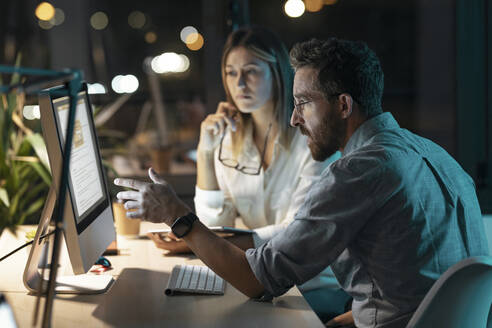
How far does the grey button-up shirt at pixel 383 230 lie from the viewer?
1.29m

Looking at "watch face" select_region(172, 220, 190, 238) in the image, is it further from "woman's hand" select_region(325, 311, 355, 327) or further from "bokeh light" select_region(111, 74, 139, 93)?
"bokeh light" select_region(111, 74, 139, 93)

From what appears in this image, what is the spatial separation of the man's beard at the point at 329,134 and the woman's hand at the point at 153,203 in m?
0.37

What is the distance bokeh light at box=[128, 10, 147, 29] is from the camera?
3.22 metres

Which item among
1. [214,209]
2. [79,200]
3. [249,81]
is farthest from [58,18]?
[79,200]

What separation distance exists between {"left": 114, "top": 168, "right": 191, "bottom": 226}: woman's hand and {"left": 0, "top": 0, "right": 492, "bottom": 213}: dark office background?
1.57 metres

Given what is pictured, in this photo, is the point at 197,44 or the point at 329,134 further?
the point at 197,44

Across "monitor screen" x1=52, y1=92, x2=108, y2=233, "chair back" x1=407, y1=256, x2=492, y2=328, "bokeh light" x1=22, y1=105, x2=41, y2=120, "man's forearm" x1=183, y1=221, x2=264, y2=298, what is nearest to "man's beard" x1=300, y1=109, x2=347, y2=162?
"man's forearm" x1=183, y1=221, x2=264, y2=298

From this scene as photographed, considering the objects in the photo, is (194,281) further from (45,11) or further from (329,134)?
(45,11)

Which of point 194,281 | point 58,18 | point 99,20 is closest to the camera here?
point 194,281

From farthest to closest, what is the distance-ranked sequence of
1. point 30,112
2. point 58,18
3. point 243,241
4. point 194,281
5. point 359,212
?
1. point 58,18
2. point 30,112
3. point 243,241
4. point 194,281
5. point 359,212

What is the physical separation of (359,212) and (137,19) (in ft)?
7.65

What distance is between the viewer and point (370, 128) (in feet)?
4.60

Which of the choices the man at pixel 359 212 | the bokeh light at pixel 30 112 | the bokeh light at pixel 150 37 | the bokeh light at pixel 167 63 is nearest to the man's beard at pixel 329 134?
the man at pixel 359 212

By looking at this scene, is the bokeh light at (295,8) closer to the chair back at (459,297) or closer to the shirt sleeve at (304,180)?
the shirt sleeve at (304,180)
